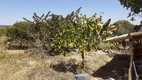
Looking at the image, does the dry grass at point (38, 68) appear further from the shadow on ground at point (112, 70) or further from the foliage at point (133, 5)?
the foliage at point (133, 5)

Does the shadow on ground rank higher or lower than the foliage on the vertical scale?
lower

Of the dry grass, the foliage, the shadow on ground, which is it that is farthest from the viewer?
the foliage

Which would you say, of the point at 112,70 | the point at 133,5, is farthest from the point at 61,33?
the point at 133,5

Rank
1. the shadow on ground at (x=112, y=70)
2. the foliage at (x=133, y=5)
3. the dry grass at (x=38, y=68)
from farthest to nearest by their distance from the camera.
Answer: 1. the foliage at (x=133, y=5)
2. the shadow on ground at (x=112, y=70)
3. the dry grass at (x=38, y=68)

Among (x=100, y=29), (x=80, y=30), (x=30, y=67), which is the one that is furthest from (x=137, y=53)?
(x=30, y=67)

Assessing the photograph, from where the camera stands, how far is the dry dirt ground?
11.9 metres

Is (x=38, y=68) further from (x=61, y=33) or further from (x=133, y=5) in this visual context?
(x=133, y=5)

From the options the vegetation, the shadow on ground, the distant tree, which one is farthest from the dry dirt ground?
the distant tree

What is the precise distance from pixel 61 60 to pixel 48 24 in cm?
524

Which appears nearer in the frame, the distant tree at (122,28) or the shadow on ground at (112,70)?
the shadow on ground at (112,70)

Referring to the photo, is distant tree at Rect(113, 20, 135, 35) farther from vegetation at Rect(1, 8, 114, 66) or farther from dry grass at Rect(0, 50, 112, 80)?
dry grass at Rect(0, 50, 112, 80)

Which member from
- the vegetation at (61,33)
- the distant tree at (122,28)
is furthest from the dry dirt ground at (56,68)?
the distant tree at (122,28)

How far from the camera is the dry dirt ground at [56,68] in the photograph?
467 inches

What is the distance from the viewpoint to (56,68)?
43.2 feet
